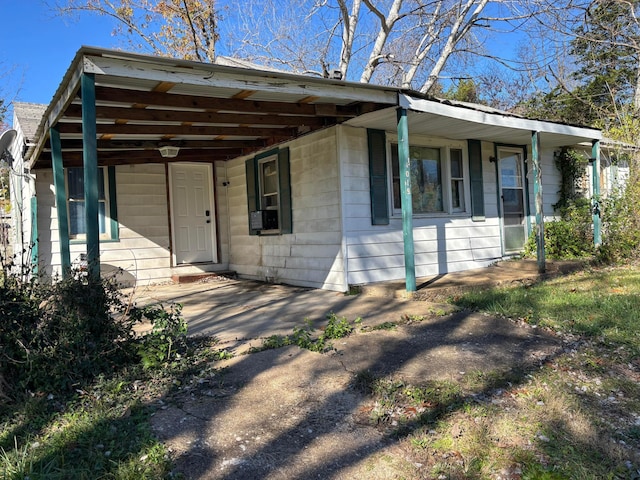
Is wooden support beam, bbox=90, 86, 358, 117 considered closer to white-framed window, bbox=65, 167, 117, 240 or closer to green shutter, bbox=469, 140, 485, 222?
green shutter, bbox=469, 140, 485, 222

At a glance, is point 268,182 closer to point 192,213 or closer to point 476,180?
point 192,213

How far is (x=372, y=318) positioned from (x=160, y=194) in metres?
5.72

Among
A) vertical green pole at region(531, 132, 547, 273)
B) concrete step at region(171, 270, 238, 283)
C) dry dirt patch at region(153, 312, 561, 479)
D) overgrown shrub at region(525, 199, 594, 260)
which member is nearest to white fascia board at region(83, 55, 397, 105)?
dry dirt patch at region(153, 312, 561, 479)

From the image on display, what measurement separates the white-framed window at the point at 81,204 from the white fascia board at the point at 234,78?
4828mm

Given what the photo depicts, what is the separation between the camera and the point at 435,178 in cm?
793

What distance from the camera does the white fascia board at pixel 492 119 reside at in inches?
233

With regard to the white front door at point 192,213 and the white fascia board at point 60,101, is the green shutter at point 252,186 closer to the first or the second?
the white front door at point 192,213

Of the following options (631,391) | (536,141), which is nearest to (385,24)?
(536,141)

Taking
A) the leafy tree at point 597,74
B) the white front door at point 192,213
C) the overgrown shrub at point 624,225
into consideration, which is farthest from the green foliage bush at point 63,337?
the leafy tree at point 597,74

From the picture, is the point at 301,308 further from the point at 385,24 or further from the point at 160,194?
the point at 385,24

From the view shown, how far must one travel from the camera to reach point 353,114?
627 cm

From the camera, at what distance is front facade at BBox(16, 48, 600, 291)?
16.7 ft

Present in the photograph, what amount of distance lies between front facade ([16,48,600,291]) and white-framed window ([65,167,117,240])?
23mm

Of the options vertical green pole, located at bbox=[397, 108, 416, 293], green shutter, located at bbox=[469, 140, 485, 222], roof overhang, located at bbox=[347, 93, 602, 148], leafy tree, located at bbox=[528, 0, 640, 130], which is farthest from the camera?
leafy tree, located at bbox=[528, 0, 640, 130]
